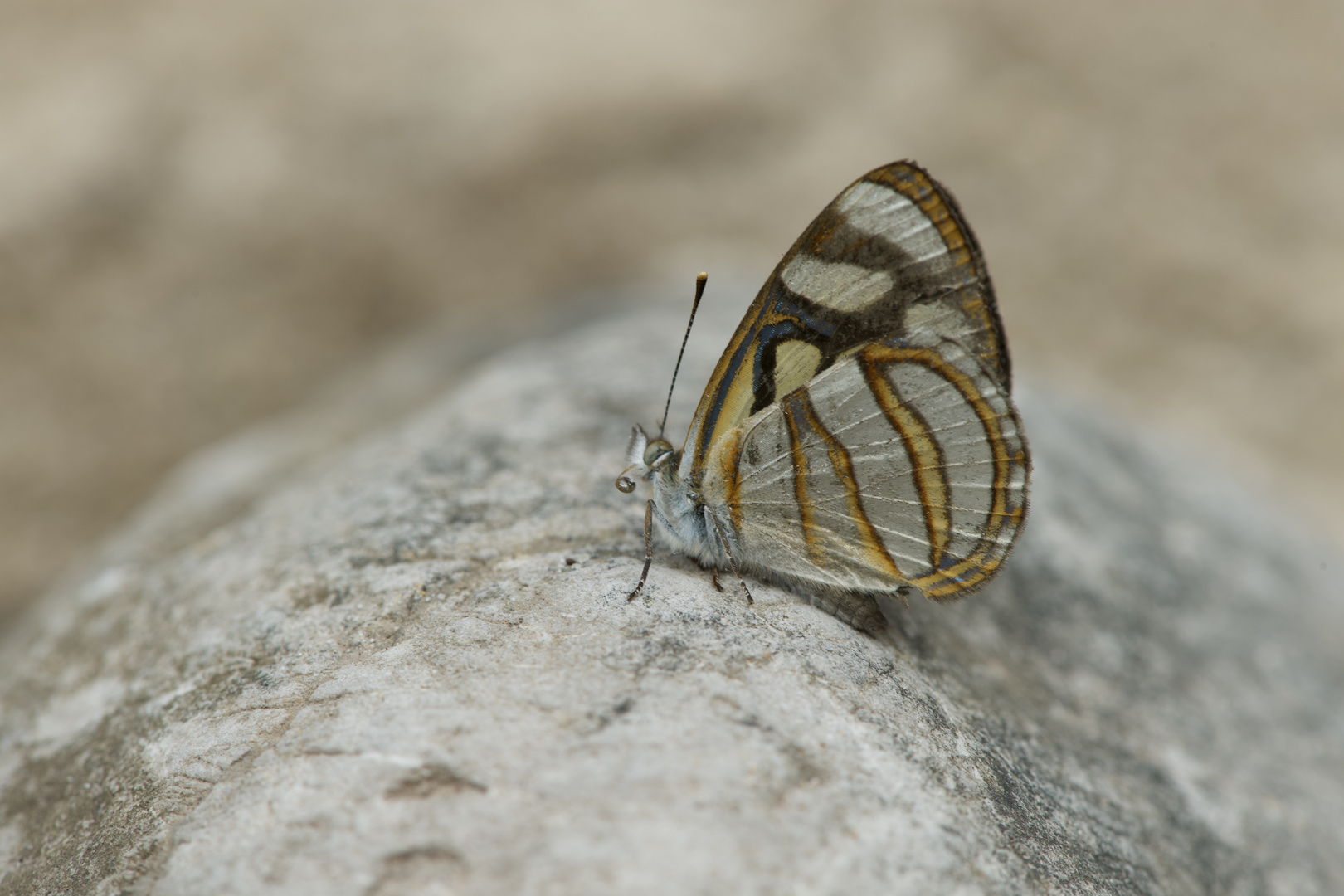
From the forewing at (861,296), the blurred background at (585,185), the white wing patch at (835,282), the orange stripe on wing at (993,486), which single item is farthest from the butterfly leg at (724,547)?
the blurred background at (585,185)

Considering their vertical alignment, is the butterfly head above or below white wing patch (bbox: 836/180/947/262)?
below

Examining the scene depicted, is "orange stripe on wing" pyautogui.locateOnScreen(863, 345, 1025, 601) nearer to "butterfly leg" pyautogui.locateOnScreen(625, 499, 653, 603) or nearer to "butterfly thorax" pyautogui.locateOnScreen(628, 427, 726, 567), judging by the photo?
"butterfly thorax" pyautogui.locateOnScreen(628, 427, 726, 567)

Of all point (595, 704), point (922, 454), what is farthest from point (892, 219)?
point (595, 704)

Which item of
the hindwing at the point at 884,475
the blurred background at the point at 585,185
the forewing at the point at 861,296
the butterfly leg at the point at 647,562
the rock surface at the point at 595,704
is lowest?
the rock surface at the point at 595,704

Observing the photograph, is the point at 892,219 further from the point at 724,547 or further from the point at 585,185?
the point at 585,185

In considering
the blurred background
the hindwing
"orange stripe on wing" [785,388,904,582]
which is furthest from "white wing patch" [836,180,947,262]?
the blurred background

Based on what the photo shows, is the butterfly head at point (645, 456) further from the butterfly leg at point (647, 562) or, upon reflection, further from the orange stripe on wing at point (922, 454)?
the orange stripe on wing at point (922, 454)

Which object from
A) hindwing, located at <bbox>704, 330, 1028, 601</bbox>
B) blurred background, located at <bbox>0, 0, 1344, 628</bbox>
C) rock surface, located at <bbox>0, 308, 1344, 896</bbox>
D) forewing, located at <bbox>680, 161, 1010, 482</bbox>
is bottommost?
rock surface, located at <bbox>0, 308, 1344, 896</bbox>

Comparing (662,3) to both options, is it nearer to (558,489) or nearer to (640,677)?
(558,489)

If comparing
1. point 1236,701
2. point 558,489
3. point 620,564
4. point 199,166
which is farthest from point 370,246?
point 1236,701
